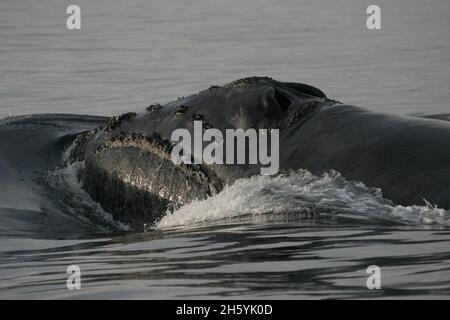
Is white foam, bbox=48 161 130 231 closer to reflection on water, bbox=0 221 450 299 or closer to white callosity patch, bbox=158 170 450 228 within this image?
white callosity patch, bbox=158 170 450 228

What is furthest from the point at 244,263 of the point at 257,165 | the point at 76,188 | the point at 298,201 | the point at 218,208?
the point at 76,188

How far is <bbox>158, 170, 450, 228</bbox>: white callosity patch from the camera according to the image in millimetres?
8938

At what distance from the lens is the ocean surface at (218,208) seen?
24.5 feet

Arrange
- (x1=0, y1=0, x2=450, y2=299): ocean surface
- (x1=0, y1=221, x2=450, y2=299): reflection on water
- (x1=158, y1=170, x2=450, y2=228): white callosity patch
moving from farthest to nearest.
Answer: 1. (x1=158, y1=170, x2=450, y2=228): white callosity patch
2. (x1=0, y1=0, x2=450, y2=299): ocean surface
3. (x1=0, y1=221, x2=450, y2=299): reflection on water

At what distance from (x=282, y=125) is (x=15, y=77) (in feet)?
48.7

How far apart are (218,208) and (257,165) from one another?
1.51 feet

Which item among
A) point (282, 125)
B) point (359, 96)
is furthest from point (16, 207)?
point (359, 96)

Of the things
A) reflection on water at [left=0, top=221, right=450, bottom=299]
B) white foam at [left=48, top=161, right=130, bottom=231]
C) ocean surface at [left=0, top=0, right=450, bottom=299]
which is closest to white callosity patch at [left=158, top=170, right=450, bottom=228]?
Answer: ocean surface at [left=0, top=0, right=450, bottom=299]

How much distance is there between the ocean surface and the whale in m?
0.16

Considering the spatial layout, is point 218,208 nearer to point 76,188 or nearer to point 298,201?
point 298,201

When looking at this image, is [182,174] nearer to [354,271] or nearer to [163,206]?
[163,206]

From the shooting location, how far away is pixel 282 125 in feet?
33.9

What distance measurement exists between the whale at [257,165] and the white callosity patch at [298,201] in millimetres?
99

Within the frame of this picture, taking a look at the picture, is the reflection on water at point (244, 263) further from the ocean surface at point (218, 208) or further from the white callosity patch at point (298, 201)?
the white callosity patch at point (298, 201)
